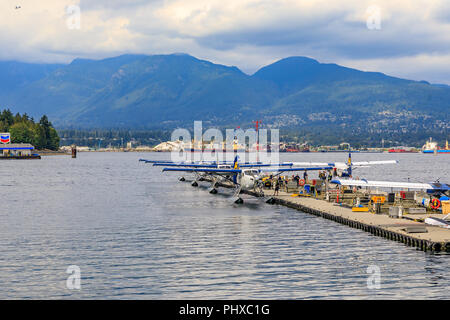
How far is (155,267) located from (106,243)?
8.15m

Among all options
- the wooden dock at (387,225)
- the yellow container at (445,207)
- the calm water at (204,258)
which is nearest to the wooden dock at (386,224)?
the wooden dock at (387,225)

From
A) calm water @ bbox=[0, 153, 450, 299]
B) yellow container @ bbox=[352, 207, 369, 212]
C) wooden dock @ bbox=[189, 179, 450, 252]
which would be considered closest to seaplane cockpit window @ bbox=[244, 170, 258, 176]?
wooden dock @ bbox=[189, 179, 450, 252]

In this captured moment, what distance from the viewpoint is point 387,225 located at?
40188 mm

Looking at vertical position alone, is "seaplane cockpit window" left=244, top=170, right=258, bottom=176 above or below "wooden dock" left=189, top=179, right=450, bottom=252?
above

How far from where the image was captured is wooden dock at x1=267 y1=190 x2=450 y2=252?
3419 cm

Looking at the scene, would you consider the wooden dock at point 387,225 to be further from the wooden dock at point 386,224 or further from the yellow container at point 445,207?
the yellow container at point 445,207

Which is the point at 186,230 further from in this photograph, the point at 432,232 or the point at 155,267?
the point at 432,232

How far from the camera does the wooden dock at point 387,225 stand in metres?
34.2
